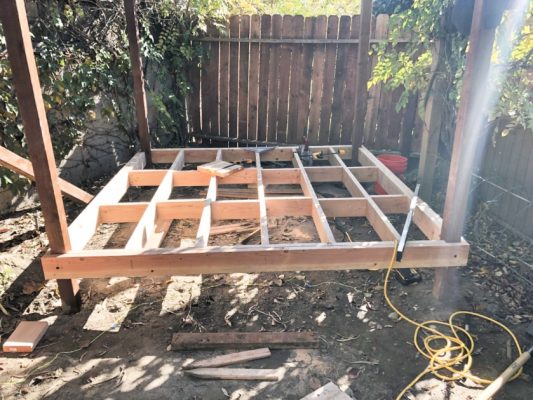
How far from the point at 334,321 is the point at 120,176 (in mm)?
2481

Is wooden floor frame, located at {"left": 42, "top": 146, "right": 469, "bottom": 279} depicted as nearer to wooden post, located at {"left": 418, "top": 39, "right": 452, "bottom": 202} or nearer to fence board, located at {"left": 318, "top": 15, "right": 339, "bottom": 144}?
wooden post, located at {"left": 418, "top": 39, "right": 452, "bottom": 202}

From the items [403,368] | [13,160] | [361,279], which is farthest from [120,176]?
[403,368]

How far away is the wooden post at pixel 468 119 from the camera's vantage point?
92.7 inches

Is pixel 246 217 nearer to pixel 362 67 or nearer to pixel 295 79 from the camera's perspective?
pixel 362 67

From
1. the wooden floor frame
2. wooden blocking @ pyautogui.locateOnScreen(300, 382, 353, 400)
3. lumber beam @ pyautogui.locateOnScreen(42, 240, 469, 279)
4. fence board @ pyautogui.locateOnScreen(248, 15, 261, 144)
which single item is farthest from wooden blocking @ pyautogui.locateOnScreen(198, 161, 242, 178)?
fence board @ pyautogui.locateOnScreen(248, 15, 261, 144)

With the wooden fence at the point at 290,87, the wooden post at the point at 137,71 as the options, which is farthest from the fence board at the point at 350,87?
the wooden post at the point at 137,71

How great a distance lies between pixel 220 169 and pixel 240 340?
1.99m

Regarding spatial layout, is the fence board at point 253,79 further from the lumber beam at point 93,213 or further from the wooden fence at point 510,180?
the wooden fence at point 510,180

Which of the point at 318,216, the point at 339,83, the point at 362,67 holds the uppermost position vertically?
the point at 362,67

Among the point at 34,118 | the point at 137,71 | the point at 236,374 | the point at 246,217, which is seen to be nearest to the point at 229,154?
the point at 137,71

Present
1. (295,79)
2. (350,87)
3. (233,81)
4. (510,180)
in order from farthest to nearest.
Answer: (233,81)
(295,79)
(350,87)
(510,180)

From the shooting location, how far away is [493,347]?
2.58 m

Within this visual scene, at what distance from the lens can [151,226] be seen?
3227 millimetres

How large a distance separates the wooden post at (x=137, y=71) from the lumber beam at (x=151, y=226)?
88cm
